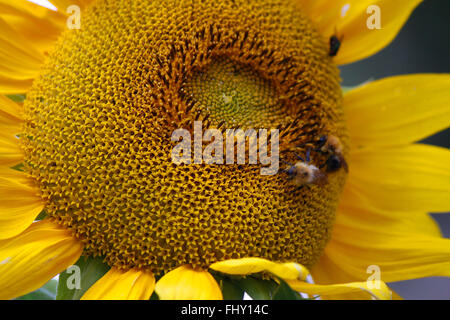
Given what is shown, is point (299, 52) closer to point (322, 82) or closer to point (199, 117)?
point (322, 82)

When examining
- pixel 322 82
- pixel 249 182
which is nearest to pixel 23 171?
pixel 249 182

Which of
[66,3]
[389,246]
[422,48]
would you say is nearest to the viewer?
[66,3]

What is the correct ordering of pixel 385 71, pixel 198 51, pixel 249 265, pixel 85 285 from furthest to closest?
pixel 385 71 < pixel 198 51 < pixel 85 285 < pixel 249 265

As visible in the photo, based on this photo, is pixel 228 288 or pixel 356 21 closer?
pixel 228 288

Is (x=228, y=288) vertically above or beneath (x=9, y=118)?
beneath

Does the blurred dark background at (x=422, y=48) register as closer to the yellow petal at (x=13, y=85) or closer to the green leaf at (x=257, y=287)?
the green leaf at (x=257, y=287)

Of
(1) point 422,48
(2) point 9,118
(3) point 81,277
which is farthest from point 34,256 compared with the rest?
(1) point 422,48

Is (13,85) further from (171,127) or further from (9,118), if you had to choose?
(171,127)
